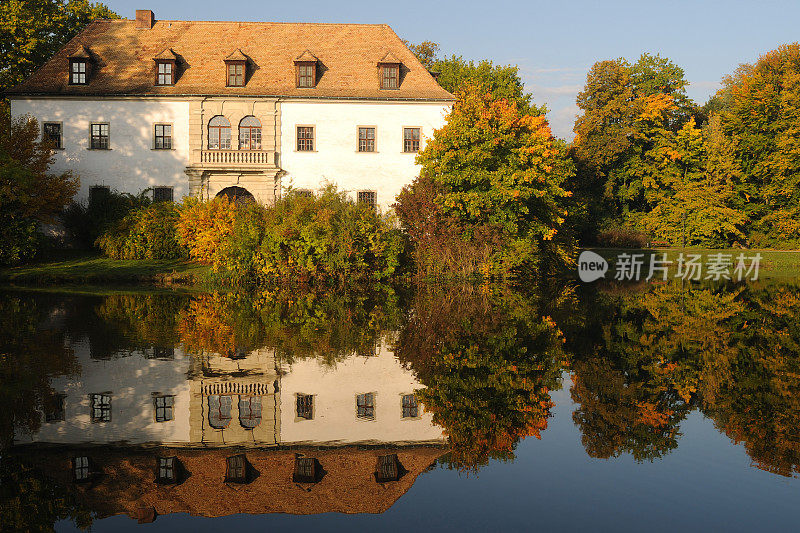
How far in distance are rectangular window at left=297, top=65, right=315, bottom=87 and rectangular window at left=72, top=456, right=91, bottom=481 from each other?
31.8 m

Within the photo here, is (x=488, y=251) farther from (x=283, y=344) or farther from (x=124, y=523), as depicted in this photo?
(x=124, y=523)

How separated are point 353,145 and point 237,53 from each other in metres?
7.89

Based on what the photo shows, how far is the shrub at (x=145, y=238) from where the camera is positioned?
1235 inches

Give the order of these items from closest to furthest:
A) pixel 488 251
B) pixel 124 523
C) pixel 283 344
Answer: pixel 124 523 → pixel 283 344 → pixel 488 251

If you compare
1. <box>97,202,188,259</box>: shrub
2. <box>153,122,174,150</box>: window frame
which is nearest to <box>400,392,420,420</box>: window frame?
<box>97,202,188,259</box>: shrub

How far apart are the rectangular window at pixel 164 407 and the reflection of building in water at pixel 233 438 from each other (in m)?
0.02

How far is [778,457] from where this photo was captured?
8102 mm

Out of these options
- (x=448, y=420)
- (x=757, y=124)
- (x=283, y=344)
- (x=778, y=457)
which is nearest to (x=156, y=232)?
(x=283, y=344)

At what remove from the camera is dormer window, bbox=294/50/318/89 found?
1454 inches

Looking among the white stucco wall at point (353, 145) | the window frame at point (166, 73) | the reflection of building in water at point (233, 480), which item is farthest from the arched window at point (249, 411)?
the window frame at point (166, 73)

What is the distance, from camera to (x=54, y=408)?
9148 mm

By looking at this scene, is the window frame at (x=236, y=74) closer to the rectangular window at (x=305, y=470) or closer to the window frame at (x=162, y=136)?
the window frame at (x=162, y=136)

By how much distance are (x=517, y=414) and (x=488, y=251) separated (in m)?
18.6

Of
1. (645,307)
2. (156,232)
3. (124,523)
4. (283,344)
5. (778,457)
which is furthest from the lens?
(156,232)
